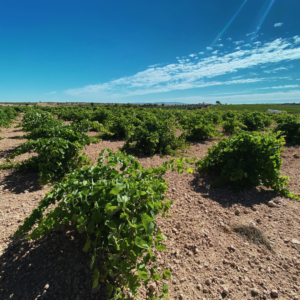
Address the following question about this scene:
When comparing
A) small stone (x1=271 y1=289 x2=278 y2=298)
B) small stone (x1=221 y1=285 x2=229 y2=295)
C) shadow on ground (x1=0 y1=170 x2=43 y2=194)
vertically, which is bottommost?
small stone (x1=221 y1=285 x2=229 y2=295)

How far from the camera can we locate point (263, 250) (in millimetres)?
2619

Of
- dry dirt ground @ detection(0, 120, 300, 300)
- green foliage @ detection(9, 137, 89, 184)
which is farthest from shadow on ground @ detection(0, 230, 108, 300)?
green foliage @ detection(9, 137, 89, 184)

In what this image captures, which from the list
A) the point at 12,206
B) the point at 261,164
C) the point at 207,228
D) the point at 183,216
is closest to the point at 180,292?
the point at 207,228

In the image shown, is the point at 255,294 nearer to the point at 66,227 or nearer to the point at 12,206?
the point at 66,227

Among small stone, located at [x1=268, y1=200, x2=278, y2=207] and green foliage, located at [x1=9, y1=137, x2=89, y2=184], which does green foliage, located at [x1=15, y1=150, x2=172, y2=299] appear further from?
small stone, located at [x1=268, y1=200, x2=278, y2=207]

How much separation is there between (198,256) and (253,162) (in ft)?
Answer: 9.10

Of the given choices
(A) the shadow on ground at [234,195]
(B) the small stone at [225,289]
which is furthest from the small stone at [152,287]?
(A) the shadow on ground at [234,195]

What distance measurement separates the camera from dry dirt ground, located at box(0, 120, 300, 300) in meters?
2.10

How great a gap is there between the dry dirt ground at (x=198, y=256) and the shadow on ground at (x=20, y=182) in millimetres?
503

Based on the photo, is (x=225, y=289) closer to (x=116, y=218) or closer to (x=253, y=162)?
(x=116, y=218)

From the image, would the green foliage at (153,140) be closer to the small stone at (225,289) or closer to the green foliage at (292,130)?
the small stone at (225,289)

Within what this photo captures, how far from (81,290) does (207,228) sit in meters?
2.12

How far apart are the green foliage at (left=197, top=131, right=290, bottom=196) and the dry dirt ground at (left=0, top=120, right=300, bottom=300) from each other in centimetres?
39

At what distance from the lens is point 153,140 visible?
7.28 m
